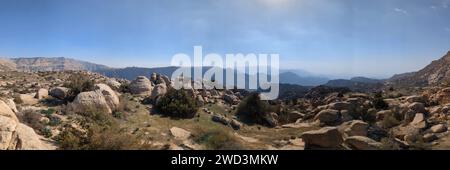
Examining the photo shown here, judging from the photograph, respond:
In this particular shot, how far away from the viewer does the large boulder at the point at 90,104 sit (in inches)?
836

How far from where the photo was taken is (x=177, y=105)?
92.9 ft

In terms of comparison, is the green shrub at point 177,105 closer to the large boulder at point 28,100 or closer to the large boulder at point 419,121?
the large boulder at point 28,100

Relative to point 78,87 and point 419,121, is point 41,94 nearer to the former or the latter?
point 78,87

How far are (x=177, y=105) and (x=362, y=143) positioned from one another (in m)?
15.0

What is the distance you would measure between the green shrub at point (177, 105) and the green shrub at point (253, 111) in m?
6.78

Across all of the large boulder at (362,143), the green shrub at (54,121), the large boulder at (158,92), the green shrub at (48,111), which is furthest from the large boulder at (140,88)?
the large boulder at (362,143)

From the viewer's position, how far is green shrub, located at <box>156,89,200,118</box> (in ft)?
92.2

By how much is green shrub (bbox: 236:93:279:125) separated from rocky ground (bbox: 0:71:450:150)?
0.88ft

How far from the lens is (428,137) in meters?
21.5
